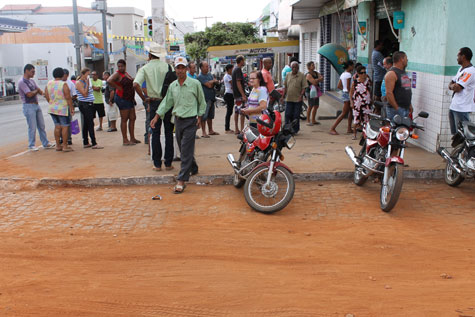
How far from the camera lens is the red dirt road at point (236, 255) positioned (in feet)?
13.0

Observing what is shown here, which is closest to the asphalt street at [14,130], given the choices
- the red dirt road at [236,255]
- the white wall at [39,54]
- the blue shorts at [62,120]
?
the blue shorts at [62,120]

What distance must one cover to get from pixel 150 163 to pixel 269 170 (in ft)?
10.8

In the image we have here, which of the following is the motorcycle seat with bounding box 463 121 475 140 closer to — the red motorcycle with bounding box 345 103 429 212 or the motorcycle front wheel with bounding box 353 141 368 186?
the red motorcycle with bounding box 345 103 429 212

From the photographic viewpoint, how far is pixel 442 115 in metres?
8.58

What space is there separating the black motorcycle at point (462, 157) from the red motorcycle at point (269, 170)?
2.48 meters

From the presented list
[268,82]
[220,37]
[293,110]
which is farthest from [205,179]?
[220,37]

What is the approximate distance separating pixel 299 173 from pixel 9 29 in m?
32.7

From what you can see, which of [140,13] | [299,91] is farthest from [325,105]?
[140,13]

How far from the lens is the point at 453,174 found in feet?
24.1

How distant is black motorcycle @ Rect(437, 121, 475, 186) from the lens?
6.75 m

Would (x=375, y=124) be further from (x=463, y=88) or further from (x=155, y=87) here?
(x=155, y=87)

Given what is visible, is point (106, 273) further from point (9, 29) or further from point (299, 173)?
point (9, 29)

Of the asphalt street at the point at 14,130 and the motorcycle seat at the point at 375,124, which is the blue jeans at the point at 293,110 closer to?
the motorcycle seat at the point at 375,124

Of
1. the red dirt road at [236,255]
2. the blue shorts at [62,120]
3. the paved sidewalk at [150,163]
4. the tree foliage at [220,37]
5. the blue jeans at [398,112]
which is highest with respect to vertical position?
the tree foliage at [220,37]
